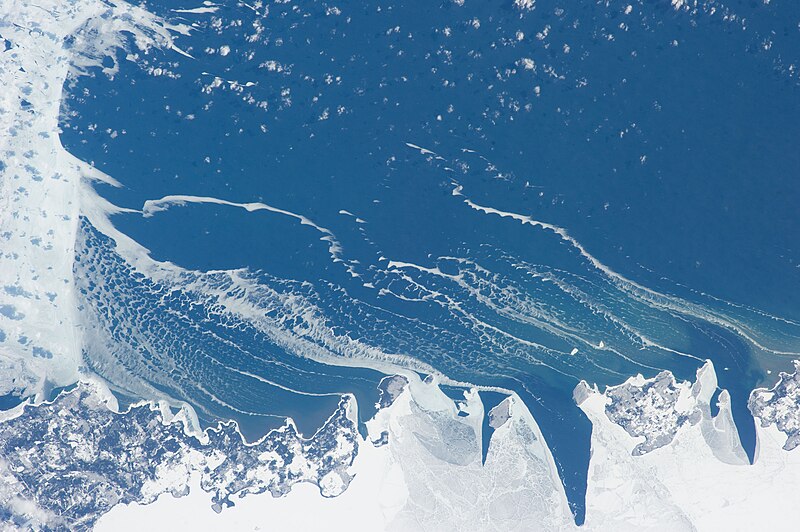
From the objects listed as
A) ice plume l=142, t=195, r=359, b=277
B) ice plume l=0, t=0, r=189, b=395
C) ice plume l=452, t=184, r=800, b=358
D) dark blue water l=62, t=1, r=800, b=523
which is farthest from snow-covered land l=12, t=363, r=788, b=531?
ice plume l=142, t=195, r=359, b=277

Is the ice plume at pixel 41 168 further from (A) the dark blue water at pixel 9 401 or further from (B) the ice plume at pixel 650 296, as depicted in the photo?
(B) the ice plume at pixel 650 296

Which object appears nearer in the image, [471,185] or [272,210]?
[471,185]

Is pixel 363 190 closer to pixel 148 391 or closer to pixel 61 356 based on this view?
pixel 148 391

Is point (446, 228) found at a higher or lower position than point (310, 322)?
higher

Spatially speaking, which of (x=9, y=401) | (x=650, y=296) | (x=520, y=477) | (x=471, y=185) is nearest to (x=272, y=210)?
(x=471, y=185)

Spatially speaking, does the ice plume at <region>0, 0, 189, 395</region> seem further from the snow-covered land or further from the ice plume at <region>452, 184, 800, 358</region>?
the ice plume at <region>452, 184, 800, 358</region>

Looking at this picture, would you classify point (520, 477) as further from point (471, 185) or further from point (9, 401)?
point (9, 401)

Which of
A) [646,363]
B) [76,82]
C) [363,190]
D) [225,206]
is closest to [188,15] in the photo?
[76,82]

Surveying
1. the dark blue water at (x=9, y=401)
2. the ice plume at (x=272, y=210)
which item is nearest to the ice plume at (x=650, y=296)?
the ice plume at (x=272, y=210)
